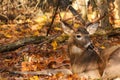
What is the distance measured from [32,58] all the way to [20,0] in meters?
8.99

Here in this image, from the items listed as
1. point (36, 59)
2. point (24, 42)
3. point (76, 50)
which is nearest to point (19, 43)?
point (24, 42)

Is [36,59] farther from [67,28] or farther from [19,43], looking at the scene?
[67,28]

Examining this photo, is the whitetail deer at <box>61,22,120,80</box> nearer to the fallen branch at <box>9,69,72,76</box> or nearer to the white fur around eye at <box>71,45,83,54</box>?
the white fur around eye at <box>71,45,83,54</box>

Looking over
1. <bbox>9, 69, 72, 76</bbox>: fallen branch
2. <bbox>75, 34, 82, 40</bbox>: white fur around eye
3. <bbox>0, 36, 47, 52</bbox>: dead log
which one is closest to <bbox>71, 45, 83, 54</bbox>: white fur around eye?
<bbox>75, 34, 82, 40</bbox>: white fur around eye

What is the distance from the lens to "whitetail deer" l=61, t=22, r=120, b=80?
7492 mm

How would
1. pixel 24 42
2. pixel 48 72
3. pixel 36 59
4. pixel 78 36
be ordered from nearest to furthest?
pixel 48 72
pixel 78 36
pixel 36 59
pixel 24 42

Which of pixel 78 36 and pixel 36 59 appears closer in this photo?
pixel 78 36

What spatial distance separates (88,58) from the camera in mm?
7891

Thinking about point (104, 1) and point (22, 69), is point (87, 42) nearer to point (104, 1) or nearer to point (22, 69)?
point (22, 69)

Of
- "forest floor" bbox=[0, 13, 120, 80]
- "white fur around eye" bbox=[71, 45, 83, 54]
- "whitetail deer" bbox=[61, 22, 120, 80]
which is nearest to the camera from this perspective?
"whitetail deer" bbox=[61, 22, 120, 80]

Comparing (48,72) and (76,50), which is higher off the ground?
(76,50)

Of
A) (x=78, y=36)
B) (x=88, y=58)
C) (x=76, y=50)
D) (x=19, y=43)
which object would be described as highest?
(x=19, y=43)

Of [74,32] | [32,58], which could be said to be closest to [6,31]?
[32,58]

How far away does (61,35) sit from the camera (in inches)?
421
